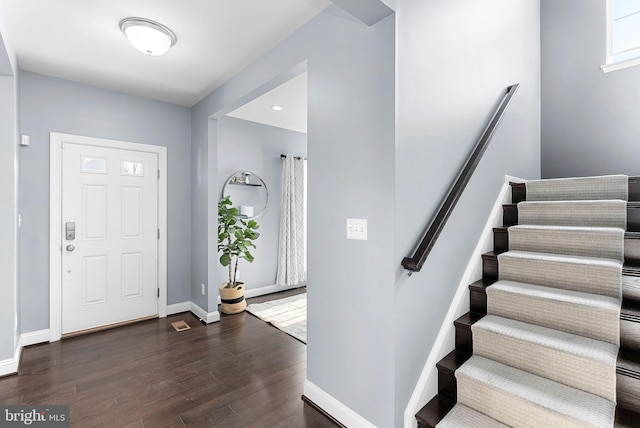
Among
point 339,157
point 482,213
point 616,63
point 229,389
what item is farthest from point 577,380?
point 616,63

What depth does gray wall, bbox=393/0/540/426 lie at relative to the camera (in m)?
1.62

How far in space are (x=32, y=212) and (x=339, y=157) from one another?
10.0ft

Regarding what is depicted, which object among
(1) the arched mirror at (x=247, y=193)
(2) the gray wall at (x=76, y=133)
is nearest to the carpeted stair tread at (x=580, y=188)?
(1) the arched mirror at (x=247, y=193)

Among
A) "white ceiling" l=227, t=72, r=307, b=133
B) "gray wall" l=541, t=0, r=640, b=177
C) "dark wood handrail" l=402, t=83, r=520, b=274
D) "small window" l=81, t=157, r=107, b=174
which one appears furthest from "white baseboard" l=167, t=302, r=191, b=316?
"gray wall" l=541, t=0, r=640, b=177

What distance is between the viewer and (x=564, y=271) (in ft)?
6.14

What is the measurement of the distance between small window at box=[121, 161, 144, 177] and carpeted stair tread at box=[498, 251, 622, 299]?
12.1ft

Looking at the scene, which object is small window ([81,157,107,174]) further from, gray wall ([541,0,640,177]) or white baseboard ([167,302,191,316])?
gray wall ([541,0,640,177])

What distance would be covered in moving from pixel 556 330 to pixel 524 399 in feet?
1.65

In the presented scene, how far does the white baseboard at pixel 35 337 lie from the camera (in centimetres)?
291

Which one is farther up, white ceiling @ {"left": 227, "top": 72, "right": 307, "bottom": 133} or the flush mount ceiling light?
white ceiling @ {"left": 227, "top": 72, "right": 307, "bottom": 133}

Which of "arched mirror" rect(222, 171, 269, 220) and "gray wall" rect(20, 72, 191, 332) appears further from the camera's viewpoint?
"arched mirror" rect(222, 171, 269, 220)

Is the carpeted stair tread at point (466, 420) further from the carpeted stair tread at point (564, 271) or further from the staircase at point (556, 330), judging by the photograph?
the carpeted stair tread at point (564, 271)

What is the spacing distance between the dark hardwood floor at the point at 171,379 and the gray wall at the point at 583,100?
3433 millimetres

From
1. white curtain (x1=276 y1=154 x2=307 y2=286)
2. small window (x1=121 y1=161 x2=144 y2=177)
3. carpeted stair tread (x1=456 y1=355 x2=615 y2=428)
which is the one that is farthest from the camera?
white curtain (x1=276 y1=154 x2=307 y2=286)
